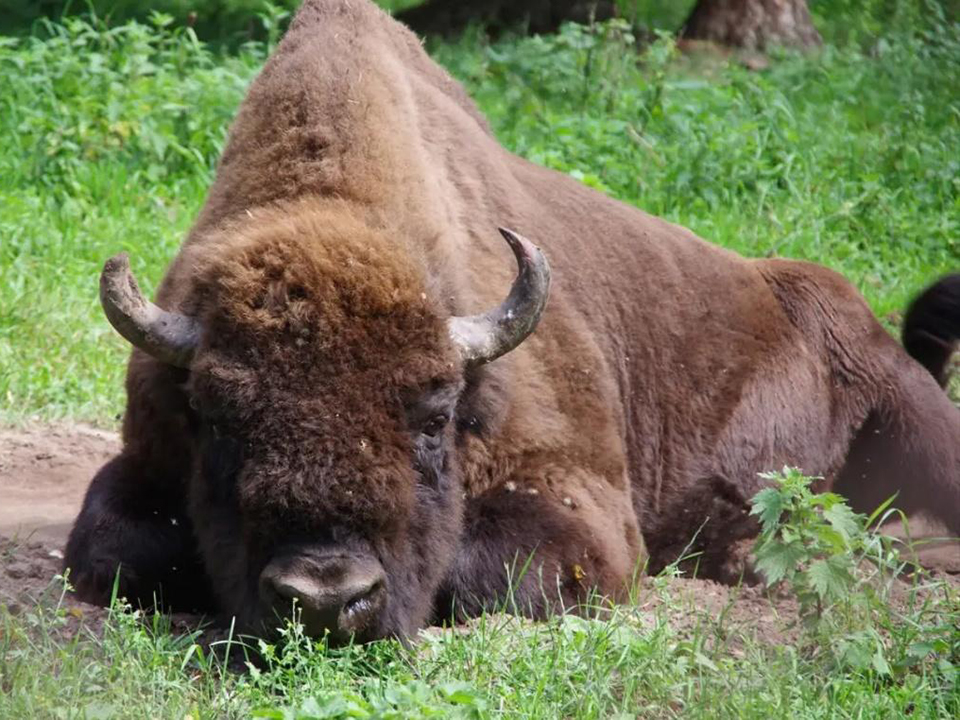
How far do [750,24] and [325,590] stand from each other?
34.6 ft

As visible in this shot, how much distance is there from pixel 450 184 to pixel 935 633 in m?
2.40

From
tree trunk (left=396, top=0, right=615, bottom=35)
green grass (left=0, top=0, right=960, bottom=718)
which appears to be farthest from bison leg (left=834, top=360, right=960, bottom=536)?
tree trunk (left=396, top=0, right=615, bottom=35)

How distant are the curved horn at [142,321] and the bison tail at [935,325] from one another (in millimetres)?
3911

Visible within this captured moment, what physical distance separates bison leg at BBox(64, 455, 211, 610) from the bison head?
17.5 inches

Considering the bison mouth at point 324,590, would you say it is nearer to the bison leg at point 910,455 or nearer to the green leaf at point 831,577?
the green leaf at point 831,577

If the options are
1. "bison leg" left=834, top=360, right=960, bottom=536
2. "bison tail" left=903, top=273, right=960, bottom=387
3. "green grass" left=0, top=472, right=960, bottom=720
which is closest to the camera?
"green grass" left=0, top=472, right=960, bottom=720

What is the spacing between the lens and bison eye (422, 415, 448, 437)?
4461 millimetres

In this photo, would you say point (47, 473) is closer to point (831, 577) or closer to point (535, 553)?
point (535, 553)

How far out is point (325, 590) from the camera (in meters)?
3.96

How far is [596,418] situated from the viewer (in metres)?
5.71

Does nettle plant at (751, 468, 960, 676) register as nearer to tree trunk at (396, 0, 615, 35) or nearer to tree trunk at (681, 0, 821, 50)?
tree trunk at (681, 0, 821, 50)

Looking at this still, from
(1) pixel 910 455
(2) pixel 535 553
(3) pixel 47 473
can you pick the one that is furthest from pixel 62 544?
(1) pixel 910 455

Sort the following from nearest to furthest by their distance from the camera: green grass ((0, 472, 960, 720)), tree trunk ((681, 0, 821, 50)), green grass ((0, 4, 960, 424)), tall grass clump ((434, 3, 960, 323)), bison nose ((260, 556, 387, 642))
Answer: green grass ((0, 472, 960, 720)), bison nose ((260, 556, 387, 642)), green grass ((0, 4, 960, 424)), tall grass clump ((434, 3, 960, 323)), tree trunk ((681, 0, 821, 50))

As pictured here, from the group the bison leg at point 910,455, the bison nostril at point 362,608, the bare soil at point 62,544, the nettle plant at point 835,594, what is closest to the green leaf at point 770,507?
the nettle plant at point 835,594
